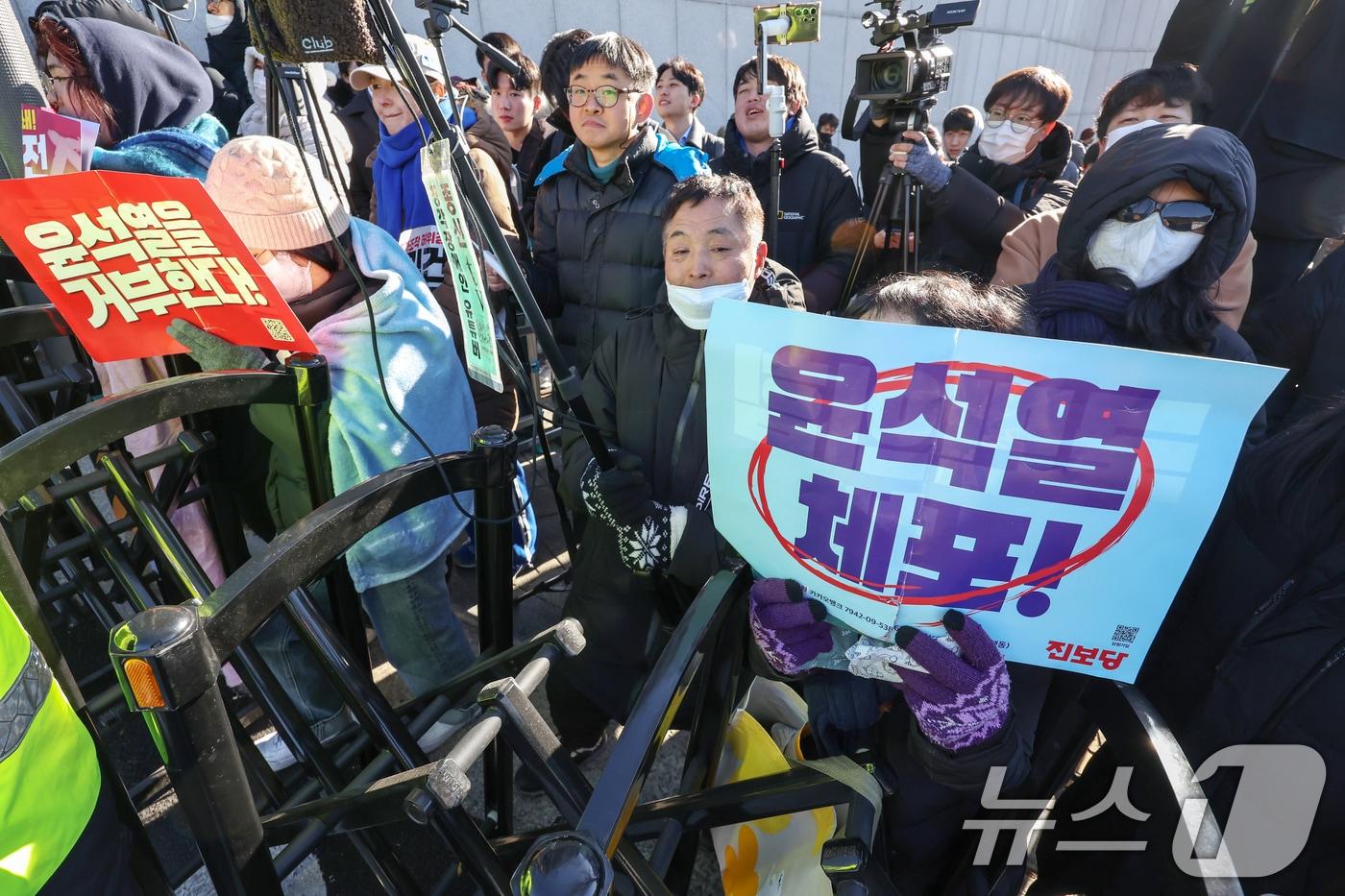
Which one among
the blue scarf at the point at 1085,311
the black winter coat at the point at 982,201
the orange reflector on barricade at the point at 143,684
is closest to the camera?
the orange reflector on barricade at the point at 143,684

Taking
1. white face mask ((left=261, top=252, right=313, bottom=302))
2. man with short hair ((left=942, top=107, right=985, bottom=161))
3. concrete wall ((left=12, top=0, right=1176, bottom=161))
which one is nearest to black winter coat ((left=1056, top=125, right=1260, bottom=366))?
white face mask ((left=261, top=252, right=313, bottom=302))

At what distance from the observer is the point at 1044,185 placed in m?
3.16

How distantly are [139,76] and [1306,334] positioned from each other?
15.2 ft

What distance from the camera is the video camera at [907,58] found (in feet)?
8.32

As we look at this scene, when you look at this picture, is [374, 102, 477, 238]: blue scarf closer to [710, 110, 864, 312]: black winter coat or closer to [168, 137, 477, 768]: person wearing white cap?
[168, 137, 477, 768]: person wearing white cap

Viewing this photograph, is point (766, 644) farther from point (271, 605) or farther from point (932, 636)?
point (271, 605)

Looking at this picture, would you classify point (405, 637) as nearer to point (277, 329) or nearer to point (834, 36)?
point (277, 329)

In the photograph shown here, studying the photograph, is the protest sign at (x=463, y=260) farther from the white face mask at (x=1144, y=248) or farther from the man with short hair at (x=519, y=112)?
the man with short hair at (x=519, y=112)

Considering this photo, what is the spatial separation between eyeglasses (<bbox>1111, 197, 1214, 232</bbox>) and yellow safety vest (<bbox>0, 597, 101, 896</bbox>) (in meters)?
2.19

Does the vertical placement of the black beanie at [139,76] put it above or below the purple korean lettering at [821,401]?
above

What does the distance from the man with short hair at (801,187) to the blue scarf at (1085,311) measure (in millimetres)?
1579

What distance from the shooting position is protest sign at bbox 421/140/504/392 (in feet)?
4.31

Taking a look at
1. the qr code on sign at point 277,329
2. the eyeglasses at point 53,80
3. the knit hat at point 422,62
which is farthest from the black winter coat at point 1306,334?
the eyeglasses at point 53,80

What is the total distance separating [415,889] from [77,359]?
2.36 metres
